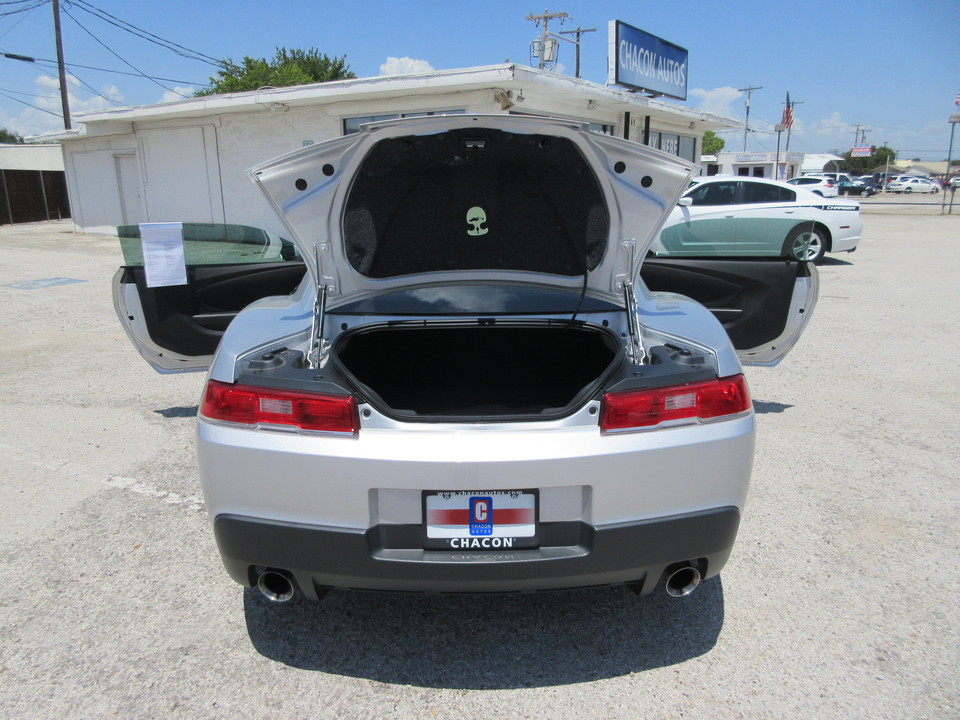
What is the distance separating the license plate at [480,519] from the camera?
2018mm

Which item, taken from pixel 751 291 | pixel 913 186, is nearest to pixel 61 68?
pixel 751 291

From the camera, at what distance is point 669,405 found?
6.89 feet

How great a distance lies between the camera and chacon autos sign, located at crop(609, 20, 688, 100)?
1792 cm

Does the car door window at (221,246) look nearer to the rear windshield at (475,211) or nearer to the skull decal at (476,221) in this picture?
the rear windshield at (475,211)

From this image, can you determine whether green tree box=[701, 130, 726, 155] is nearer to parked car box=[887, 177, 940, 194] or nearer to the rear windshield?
parked car box=[887, 177, 940, 194]

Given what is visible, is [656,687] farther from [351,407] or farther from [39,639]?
[39,639]

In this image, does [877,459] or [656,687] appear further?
[877,459]

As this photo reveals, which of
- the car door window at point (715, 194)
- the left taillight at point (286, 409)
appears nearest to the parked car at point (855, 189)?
the car door window at point (715, 194)

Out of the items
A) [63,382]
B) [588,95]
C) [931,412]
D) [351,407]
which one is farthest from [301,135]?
[351,407]

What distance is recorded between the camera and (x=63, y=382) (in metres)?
5.64

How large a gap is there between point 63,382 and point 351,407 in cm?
471

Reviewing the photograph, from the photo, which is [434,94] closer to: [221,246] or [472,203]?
[221,246]

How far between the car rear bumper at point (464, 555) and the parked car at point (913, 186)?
7054 cm

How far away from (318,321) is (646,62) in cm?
1951
